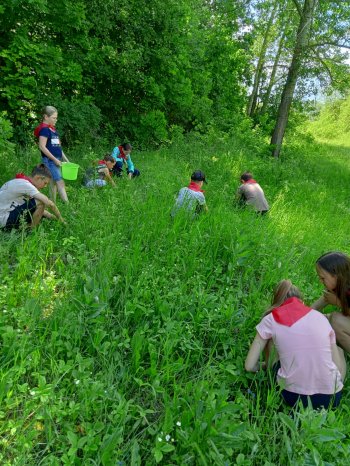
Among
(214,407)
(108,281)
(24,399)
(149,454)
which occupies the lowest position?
(149,454)

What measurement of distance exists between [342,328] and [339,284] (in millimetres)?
334

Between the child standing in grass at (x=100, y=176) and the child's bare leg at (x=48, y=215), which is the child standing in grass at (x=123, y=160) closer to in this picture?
the child standing in grass at (x=100, y=176)

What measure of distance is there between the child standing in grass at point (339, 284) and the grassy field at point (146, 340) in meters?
0.53

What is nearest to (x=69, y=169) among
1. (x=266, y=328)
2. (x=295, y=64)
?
(x=266, y=328)

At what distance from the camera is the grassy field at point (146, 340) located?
5.85 ft

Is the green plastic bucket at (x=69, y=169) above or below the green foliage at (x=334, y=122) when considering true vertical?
below

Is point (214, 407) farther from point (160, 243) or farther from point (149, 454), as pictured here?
point (160, 243)

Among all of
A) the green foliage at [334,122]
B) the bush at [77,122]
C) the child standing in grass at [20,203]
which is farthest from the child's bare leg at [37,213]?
the green foliage at [334,122]

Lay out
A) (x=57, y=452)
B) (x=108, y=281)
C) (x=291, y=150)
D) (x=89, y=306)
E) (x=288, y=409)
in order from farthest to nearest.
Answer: (x=291, y=150), (x=108, y=281), (x=89, y=306), (x=288, y=409), (x=57, y=452)

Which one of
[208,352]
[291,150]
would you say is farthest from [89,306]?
[291,150]

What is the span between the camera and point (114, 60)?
9.17 meters

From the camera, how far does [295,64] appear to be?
409 inches

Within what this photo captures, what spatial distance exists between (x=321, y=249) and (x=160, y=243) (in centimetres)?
226

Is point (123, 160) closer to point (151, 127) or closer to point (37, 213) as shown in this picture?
point (37, 213)
